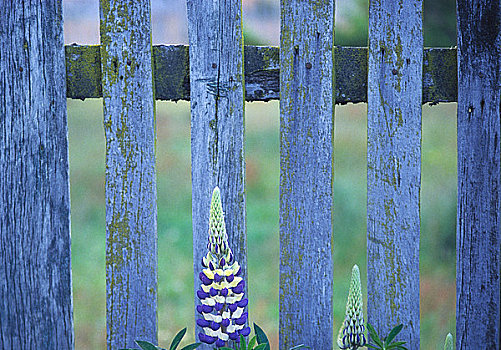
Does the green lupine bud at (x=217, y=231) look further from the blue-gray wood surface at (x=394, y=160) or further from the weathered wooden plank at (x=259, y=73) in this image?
the blue-gray wood surface at (x=394, y=160)

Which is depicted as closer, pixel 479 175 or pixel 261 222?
pixel 479 175

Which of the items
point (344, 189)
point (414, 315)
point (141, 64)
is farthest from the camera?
point (344, 189)

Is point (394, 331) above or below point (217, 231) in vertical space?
below

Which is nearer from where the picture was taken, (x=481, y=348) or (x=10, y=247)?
(x=10, y=247)

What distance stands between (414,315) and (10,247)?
1.42m

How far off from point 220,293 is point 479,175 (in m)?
1.02

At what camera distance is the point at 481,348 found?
2.04 m

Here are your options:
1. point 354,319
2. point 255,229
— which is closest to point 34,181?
point 354,319

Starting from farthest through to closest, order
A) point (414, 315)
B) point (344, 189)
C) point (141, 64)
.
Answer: point (344, 189) < point (414, 315) < point (141, 64)

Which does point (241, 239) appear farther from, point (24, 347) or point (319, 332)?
point (24, 347)

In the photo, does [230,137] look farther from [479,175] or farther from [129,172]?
[479,175]

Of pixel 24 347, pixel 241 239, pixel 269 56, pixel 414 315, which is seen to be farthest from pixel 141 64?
pixel 414 315

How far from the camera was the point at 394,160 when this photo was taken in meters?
1.91

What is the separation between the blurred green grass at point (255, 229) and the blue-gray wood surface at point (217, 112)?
90.6 inches
